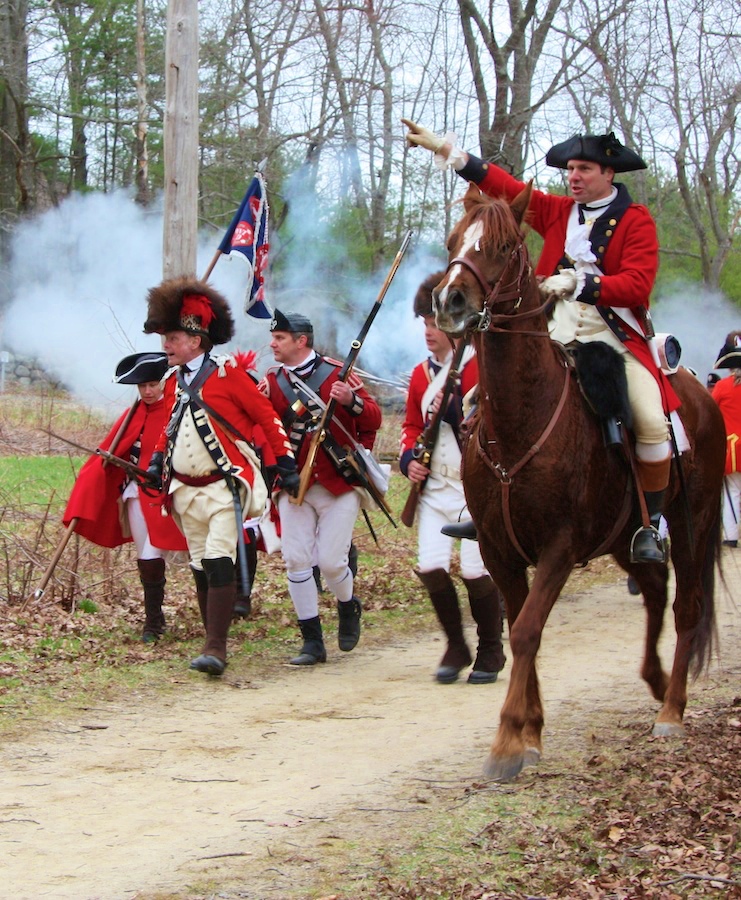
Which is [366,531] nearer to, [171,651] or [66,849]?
[171,651]

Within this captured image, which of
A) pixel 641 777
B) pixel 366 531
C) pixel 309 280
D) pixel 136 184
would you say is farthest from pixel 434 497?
pixel 136 184

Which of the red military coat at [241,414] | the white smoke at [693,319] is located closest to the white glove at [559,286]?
the red military coat at [241,414]

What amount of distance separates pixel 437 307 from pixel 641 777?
7.37 feet

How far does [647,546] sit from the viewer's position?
6180 mm

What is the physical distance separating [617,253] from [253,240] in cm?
396

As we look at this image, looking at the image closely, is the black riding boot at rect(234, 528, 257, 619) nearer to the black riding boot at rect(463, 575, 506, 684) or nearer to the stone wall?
→ the black riding boot at rect(463, 575, 506, 684)

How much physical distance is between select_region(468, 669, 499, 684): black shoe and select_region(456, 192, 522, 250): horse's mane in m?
3.33

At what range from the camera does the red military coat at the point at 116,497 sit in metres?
8.45

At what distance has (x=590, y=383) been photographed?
5910mm

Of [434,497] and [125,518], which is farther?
[125,518]

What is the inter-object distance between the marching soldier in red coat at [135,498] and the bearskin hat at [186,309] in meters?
0.89

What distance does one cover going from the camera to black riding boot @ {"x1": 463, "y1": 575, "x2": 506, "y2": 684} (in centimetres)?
786

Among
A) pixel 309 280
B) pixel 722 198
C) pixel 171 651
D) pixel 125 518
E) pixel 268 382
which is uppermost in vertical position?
pixel 722 198

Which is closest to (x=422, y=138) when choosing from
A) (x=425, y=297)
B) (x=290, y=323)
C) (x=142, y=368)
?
(x=425, y=297)
